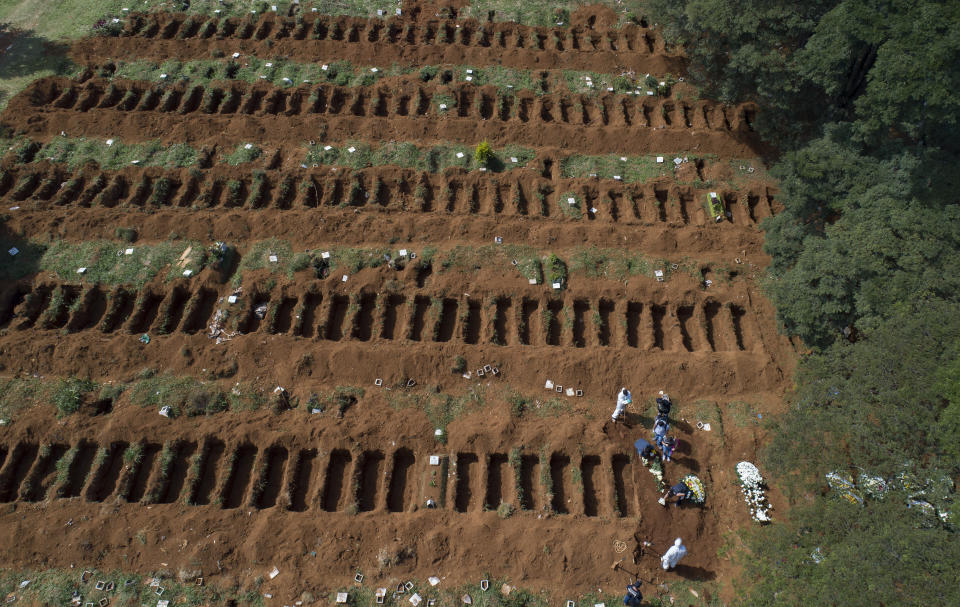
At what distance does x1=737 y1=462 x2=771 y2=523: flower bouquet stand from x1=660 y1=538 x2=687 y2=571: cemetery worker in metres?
2.20

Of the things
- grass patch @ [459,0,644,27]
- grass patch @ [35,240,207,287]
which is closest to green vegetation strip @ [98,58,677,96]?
grass patch @ [459,0,644,27]

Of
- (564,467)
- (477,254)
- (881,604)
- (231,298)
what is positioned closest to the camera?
(881,604)

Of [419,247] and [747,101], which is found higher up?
[747,101]

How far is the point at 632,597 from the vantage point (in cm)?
1176

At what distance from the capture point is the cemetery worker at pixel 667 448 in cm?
1388

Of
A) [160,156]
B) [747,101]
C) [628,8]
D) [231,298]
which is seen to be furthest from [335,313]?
[628,8]

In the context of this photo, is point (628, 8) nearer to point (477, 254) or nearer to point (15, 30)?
point (477, 254)

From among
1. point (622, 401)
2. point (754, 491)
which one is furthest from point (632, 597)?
point (622, 401)

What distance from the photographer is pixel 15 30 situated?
23.6 meters

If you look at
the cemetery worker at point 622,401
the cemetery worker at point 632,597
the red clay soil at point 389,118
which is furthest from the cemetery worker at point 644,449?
the red clay soil at point 389,118

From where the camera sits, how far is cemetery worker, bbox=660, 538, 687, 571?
1190 cm

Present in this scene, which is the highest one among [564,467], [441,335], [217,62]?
[217,62]

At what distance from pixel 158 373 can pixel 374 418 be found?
5.90 meters

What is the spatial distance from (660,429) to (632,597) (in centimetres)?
384
